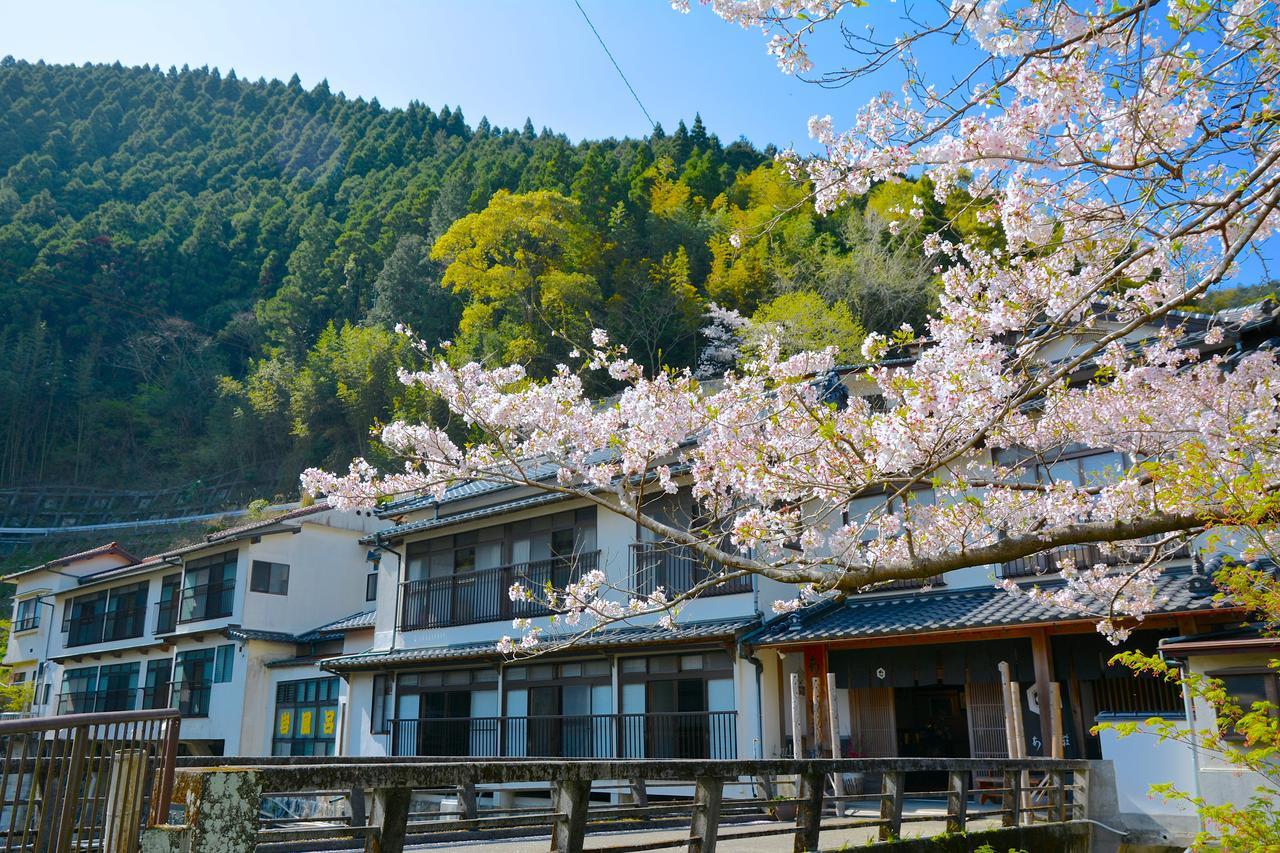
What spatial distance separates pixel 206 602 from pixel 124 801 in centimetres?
2614

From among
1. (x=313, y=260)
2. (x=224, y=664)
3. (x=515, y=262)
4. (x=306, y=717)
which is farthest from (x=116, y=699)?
(x=313, y=260)

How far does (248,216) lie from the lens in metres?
70.9

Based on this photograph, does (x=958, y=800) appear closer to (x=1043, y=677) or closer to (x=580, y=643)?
(x=1043, y=677)

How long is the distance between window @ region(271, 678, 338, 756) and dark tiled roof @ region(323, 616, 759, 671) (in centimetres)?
230

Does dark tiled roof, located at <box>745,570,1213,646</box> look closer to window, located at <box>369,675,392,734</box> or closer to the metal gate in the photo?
window, located at <box>369,675,392,734</box>

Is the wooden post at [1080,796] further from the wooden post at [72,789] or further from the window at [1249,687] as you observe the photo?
the wooden post at [72,789]

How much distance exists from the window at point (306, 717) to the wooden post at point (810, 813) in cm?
1867

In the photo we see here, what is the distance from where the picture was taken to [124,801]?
394cm

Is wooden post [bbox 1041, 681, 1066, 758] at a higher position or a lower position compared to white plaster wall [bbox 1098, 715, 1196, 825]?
higher

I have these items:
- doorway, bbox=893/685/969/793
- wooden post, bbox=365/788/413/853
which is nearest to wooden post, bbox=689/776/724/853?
wooden post, bbox=365/788/413/853

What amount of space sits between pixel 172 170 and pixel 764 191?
5557 cm

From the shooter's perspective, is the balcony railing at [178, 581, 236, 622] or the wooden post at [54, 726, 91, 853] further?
the balcony railing at [178, 581, 236, 622]

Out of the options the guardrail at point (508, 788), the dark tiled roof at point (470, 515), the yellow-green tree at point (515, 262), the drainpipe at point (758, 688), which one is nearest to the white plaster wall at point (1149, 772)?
the guardrail at point (508, 788)

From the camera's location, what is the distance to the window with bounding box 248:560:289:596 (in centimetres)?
2665
